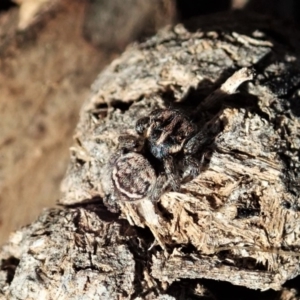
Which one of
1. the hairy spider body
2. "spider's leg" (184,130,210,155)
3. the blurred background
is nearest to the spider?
the hairy spider body

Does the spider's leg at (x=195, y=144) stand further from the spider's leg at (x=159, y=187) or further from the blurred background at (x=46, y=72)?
the blurred background at (x=46, y=72)

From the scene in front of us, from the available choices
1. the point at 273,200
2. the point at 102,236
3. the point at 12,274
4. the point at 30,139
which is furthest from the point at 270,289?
the point at 30,139

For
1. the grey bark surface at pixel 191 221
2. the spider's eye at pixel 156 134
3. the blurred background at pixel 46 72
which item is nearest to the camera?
the grey bark surface at pixel 191 221

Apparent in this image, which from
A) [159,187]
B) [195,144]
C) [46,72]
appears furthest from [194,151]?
[46,72]

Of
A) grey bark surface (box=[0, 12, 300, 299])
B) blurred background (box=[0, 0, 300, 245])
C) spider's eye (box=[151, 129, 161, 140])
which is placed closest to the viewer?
grey bark surface (box=[0, 12, 300, 299])

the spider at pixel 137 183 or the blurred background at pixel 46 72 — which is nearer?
the spider at pixel 137 183

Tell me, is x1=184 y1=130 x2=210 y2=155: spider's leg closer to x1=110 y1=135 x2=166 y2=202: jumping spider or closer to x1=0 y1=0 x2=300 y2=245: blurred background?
x1=110 y1=135 x2=166 y2=202: jumping spider

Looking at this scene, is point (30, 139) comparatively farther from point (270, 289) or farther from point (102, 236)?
point (270, 289)

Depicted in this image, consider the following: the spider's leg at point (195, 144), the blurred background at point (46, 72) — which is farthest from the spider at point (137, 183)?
the blurred background at point (46, 72)
